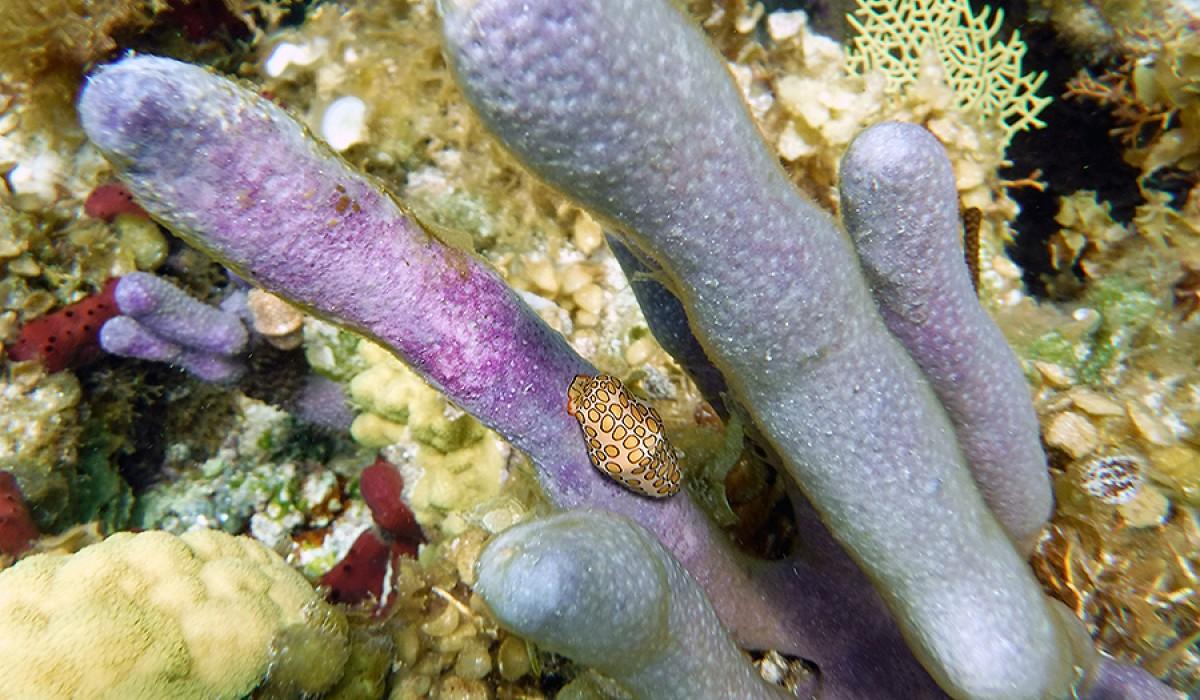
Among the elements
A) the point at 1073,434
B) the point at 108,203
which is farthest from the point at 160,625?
the point at 1073,434

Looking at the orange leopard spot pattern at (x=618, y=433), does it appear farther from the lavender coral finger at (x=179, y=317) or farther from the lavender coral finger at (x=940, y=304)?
the lavender coral finger at (x=179, y=317)

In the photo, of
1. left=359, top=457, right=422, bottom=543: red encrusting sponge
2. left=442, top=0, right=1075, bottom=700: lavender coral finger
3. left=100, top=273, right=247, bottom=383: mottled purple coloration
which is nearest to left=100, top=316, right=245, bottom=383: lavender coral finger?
left=100, top=273, right=247, bottom=383: mottled purple coloration

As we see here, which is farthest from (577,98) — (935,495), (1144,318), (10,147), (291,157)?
(10,147)

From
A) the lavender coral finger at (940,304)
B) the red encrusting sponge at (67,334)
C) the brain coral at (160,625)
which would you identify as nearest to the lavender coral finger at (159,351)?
the red encrusting sponge at (67,334)

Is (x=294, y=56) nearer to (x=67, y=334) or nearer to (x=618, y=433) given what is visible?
(x=67, y=334)

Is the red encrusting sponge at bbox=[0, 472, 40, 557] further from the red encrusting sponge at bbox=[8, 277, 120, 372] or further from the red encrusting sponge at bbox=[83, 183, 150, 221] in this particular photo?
the red encrusting sponge at bbox=[83, 183, 150, 221]

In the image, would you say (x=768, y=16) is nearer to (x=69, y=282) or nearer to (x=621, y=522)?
(x=621, y=522)
